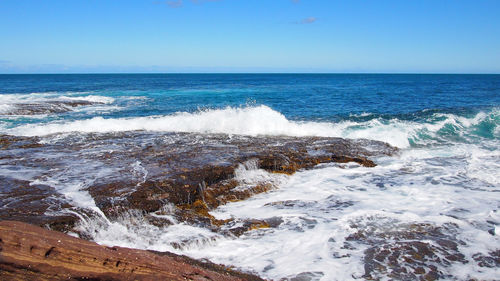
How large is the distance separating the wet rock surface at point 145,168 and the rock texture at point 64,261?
2.72 metres

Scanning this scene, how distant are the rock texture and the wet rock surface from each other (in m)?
2.72

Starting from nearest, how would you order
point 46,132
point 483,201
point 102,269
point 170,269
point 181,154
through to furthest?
point 102,269 → point 170,269 → point 483,201 → point 181,154 → point 46,132

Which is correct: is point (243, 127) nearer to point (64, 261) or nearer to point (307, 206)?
point (307, 206)

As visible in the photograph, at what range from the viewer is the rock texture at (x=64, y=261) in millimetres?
3139

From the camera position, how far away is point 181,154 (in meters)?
10.1

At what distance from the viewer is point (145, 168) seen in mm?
8672

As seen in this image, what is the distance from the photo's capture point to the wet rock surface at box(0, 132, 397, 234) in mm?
6574

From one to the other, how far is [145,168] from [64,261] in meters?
5.52

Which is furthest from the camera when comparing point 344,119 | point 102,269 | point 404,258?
point 344,119

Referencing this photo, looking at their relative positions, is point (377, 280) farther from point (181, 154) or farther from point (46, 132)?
point (46, 132)

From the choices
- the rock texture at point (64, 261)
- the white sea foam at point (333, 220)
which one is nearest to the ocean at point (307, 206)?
the white sea foam at point (333, 220)

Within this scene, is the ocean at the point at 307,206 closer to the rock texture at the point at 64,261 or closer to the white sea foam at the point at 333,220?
the white sea foam at the point at 333,220

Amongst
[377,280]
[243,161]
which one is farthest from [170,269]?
[243,161]

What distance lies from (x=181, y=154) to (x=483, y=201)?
8096 millimetres
